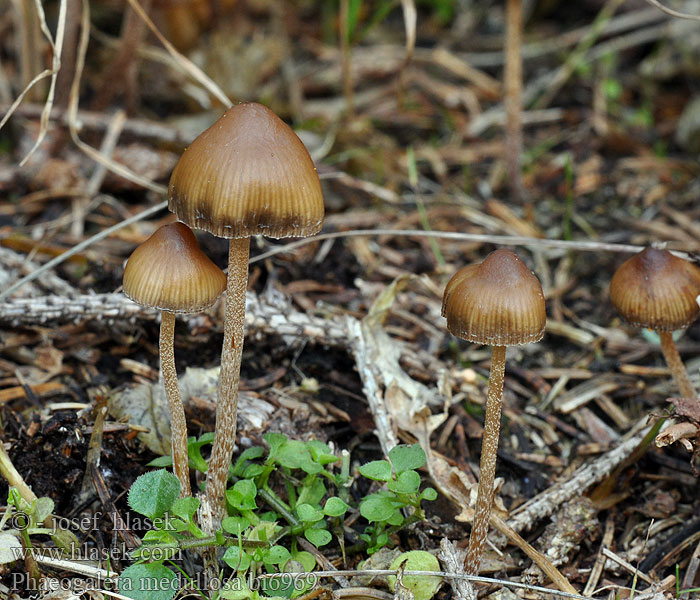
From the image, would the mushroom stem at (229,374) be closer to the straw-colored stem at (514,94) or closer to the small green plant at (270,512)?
the small green plant at (270,512)

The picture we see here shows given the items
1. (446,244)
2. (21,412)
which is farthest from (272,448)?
(446,244)

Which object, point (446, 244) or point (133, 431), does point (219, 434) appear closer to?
point (133, 431)

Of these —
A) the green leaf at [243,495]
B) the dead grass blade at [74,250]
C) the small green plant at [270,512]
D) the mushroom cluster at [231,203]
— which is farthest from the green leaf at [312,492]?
the dead grass blade at [74,250]

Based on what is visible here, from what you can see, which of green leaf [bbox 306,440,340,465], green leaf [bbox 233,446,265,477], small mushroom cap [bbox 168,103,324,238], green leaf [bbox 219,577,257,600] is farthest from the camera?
green leaf [bbox 233,446,265,477]

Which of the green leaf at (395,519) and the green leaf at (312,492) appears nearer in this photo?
the green leaf at (395,519)

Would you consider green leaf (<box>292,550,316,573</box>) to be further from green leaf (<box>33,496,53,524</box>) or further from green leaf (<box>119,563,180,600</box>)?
green leaf (<box>33,496,53,524</box>)

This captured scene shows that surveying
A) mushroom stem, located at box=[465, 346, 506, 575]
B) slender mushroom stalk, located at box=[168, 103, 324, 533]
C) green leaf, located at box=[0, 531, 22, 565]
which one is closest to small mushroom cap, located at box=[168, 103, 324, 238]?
slender mushroom stalk, located at box=[168, 103, 324, 533]
